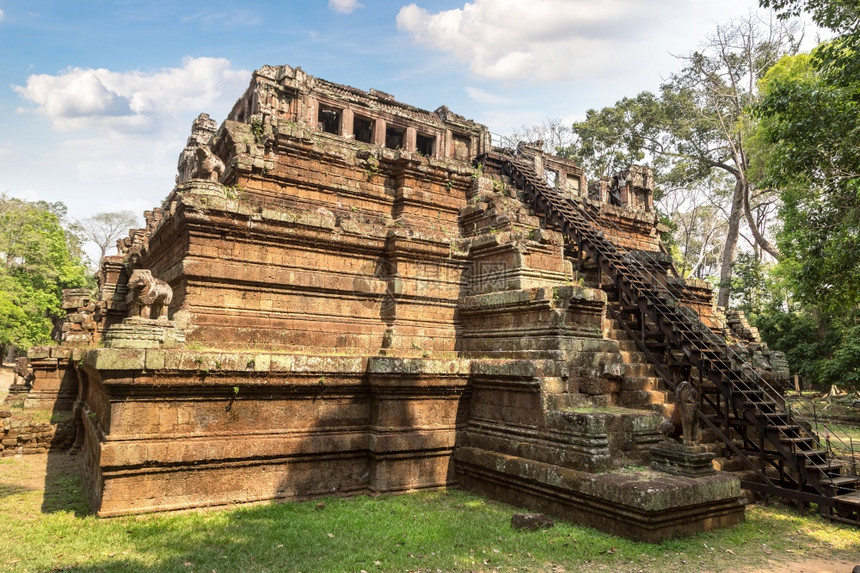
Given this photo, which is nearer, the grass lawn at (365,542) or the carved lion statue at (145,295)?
the grass lawn at (365,542)

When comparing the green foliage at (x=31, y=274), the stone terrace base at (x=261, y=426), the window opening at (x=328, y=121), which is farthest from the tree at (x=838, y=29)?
the green foliage at (x=31, y=274)

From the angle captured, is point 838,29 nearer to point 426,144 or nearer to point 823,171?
point 823,171

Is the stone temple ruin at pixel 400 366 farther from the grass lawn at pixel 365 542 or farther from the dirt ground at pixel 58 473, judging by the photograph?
the dirt ground at pixel 58 473

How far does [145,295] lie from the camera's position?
7930 millimetres

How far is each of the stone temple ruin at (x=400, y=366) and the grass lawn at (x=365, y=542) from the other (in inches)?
16.3

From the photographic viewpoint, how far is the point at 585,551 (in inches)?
254

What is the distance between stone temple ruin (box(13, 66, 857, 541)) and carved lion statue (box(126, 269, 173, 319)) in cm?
5

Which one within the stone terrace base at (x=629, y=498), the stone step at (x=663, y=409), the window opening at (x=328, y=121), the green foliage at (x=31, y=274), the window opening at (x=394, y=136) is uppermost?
the window opening at (x=328, y=121)

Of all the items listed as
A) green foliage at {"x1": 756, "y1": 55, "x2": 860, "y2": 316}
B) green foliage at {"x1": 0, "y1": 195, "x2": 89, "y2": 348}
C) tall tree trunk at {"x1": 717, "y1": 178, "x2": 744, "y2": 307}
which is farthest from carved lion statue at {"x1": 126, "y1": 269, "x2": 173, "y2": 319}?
tall tree trunk at {"x1": 717, "y1": 178, "x2": 744, "y2": 307}

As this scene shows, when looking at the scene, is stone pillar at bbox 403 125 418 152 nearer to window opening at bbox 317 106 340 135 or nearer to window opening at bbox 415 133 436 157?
window opening at bbox 415 133 436 157

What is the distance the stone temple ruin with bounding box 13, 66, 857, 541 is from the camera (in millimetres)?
7328

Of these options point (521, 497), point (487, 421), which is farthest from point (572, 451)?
point (487, 421)

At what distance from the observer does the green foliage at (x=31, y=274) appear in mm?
29578

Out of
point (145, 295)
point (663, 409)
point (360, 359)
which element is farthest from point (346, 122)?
point (663, 409)
